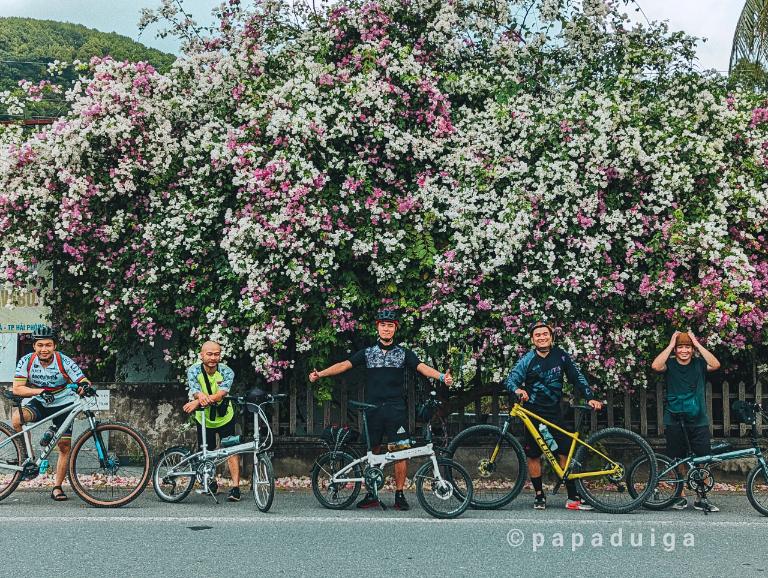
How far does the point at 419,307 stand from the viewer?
10.4 metres

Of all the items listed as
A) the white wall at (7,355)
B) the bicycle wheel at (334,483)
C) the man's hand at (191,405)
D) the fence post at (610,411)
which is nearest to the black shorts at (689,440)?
the fence post at (610,411)

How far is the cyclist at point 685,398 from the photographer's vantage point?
8.88 m

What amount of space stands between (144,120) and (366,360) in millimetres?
4538

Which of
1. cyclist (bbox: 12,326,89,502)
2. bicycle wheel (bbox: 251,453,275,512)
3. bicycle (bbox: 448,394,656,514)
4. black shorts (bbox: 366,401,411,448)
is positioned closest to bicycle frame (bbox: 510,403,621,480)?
bicycle (bbox: 448,394,656,514)

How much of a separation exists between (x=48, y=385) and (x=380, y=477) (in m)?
3.64

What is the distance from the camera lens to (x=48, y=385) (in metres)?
9.31

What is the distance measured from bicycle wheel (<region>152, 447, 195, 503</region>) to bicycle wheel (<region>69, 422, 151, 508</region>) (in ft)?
0.59

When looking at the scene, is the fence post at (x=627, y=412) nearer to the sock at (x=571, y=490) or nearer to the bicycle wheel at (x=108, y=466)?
the sock at (x=571, y=490)

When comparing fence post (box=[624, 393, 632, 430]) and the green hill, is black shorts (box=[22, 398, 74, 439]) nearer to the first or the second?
the green hill

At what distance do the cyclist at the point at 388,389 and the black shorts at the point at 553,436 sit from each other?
0.95m

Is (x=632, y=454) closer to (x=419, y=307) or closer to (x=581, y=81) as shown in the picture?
(x=419, y=307)

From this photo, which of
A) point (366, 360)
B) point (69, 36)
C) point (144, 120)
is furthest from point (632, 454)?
point (69, 36)

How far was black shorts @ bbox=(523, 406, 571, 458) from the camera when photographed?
886cm

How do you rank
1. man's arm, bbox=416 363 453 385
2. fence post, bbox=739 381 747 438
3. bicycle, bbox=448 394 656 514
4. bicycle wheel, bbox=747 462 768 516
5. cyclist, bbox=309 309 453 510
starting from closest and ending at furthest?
bicycle wheel, bbox=747 462 768 516 < man's arm, bbox=416 363 453 385 < bicycle, bbox=448 394 656 514 < cyclist, bbox=309 309 453 510 < fence post, bbox=739 381 747 438
